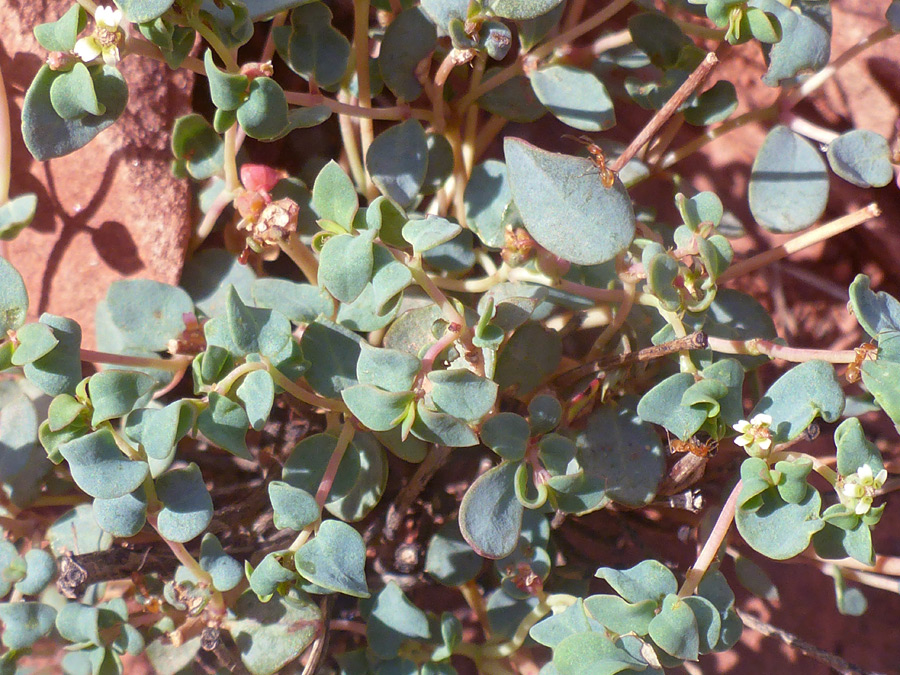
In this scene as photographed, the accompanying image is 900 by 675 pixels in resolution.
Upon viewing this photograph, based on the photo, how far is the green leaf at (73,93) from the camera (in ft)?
3.67

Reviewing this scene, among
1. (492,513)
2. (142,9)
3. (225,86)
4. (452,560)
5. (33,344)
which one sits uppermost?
(142,9)

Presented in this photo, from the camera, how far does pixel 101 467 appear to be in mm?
1119

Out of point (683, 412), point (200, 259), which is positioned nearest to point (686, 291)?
point (683, 412)

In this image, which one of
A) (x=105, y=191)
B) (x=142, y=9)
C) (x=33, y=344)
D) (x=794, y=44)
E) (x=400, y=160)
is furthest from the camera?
(x=105, y=191)

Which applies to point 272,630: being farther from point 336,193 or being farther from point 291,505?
point 336,193

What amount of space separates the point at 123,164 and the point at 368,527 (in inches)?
33.4

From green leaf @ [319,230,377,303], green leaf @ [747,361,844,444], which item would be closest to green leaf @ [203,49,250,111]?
green leaf @ [319,230,377,303]

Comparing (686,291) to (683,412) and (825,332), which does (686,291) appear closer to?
(683,412)

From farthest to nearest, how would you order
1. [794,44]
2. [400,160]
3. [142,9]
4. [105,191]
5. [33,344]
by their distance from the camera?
[105,191]
[400,160]
[794,44]
[33,344]
[142,9]

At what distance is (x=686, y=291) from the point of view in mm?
1281

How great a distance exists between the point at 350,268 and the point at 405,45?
56 cm

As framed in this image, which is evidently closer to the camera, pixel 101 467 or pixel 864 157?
pixel 101 467

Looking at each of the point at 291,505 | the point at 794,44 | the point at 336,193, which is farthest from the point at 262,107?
the point at 794,44

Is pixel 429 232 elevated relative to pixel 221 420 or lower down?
elevated
